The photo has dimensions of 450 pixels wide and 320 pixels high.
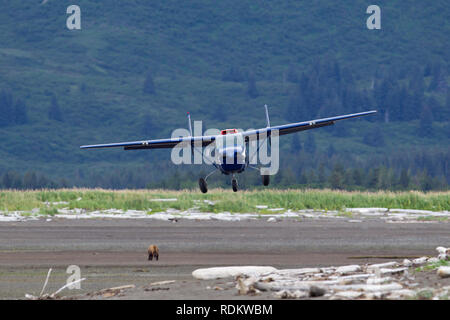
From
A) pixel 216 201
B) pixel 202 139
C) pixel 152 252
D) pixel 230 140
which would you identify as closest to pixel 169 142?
pixel 202 139

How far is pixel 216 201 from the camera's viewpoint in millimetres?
51938

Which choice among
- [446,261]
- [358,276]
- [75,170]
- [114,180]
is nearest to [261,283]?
Answer: [358,276]

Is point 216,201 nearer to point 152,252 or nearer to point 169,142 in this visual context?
point 169,142

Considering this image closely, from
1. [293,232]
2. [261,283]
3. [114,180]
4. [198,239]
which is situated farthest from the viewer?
[114,180]

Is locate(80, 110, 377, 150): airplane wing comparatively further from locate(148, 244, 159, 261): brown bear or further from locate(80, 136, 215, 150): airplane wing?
locate(148, 244, 159, 261): brown bear

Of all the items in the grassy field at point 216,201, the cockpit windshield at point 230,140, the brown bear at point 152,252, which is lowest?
the brown bear at point 152,252

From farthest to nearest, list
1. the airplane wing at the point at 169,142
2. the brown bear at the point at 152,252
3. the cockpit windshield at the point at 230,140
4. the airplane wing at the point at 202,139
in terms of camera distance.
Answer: the airplane wing at the point at 169,142, the airplane wing at the point at 202,139, the cockpit windshield at the point at 230,140, the brown bear at the point at 152,252

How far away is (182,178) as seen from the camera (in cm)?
10912

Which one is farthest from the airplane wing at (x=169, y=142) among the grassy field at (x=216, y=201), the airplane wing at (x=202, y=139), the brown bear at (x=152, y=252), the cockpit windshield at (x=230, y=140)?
the brown bear at (x=152, y=252)

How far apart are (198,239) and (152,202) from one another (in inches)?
797

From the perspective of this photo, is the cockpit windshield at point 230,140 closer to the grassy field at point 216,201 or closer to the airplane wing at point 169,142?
the airplane wing at point 169,142

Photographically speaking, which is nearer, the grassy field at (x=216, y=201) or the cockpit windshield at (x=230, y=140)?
the cockpit windshield at (x=230, y=140)

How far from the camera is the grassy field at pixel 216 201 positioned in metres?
50.7
